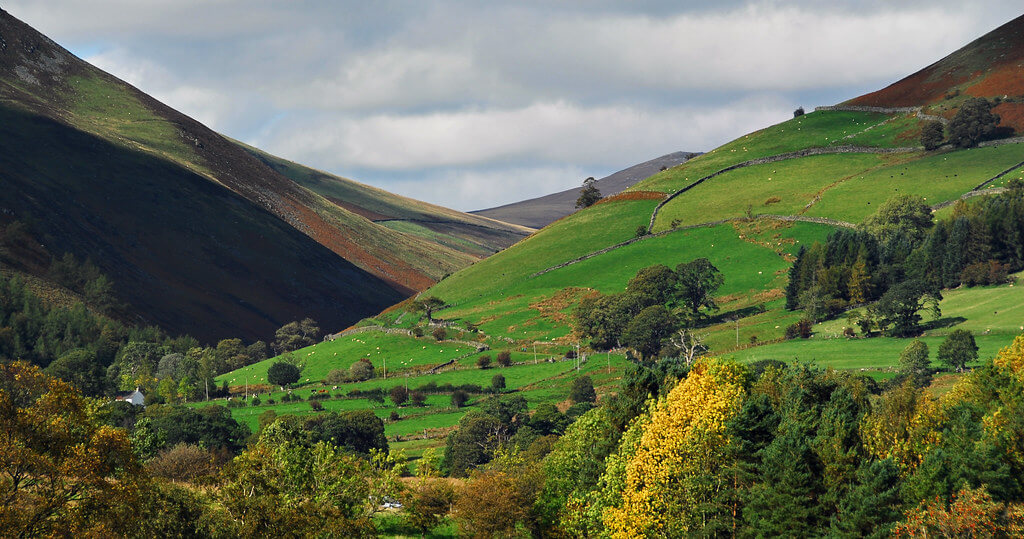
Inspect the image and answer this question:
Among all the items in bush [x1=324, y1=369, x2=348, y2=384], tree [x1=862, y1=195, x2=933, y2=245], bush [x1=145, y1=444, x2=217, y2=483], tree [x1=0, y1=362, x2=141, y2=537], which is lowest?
bush [x1=324, y1=369, x2=348, y2=384]

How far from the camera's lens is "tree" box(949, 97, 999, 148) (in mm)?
183625

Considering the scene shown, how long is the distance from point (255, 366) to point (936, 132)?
139 metres

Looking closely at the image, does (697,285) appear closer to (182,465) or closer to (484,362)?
(484,362)

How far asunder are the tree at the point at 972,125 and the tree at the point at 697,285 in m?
69.4

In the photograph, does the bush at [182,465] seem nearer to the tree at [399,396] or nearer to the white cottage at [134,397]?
the tree at [399,396]

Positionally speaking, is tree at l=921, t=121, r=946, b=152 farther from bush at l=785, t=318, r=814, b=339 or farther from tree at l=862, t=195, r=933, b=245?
bush at l=785, t=318, r=814, b=339

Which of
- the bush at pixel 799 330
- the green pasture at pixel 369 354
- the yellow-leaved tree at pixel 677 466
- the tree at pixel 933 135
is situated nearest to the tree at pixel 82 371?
the green pasture at pixel 369 354

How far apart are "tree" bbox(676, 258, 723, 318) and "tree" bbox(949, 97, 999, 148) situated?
69.4 m

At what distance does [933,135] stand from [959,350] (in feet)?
334

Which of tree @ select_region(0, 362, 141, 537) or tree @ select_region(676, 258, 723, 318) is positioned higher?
tree @ select_region(0, 362, 141, 537)

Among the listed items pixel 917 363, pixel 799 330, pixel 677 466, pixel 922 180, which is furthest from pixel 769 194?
pixel 677 466

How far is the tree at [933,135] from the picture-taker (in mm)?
188250

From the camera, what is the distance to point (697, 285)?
146 meters

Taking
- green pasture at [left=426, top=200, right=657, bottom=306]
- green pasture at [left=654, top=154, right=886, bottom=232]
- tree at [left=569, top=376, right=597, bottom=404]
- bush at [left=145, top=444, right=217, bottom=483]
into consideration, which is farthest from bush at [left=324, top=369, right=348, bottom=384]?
bush at [left=145, top=444, right=217, bottom=483]
